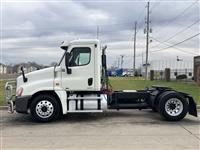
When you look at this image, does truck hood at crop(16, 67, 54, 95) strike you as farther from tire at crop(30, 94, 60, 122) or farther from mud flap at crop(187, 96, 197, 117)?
mud flap at crop(187, 96, 197, 117)

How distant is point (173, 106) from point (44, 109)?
4.12 meters

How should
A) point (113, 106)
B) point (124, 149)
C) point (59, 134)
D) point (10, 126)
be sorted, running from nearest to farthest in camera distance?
point (124, 149) → point (59, 134) → point (10, 126) → point (113, 106)

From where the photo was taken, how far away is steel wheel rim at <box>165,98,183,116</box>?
1131cm

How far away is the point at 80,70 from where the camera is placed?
11.2 meters

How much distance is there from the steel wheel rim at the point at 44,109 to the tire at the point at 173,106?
3460mm

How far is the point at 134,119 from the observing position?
11438 mm

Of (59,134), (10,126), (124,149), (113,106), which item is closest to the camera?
(124,149)

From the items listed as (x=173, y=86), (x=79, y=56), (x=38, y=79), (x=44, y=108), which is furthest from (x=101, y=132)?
(x=173, y=86)

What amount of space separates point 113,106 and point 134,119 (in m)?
0.87

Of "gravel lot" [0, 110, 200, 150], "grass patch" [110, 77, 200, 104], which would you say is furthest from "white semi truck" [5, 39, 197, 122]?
"grass patch" [110, 77, 200, 104]

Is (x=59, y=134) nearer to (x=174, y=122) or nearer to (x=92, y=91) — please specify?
(x=92, y=91)

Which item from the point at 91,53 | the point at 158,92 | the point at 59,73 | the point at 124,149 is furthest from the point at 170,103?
the point at 124,149

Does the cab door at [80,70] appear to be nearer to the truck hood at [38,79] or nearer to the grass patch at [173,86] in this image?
the truck hood at [38,79]

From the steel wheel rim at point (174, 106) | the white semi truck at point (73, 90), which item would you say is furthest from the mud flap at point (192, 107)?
the steel wheel rim at point (174, 106)
